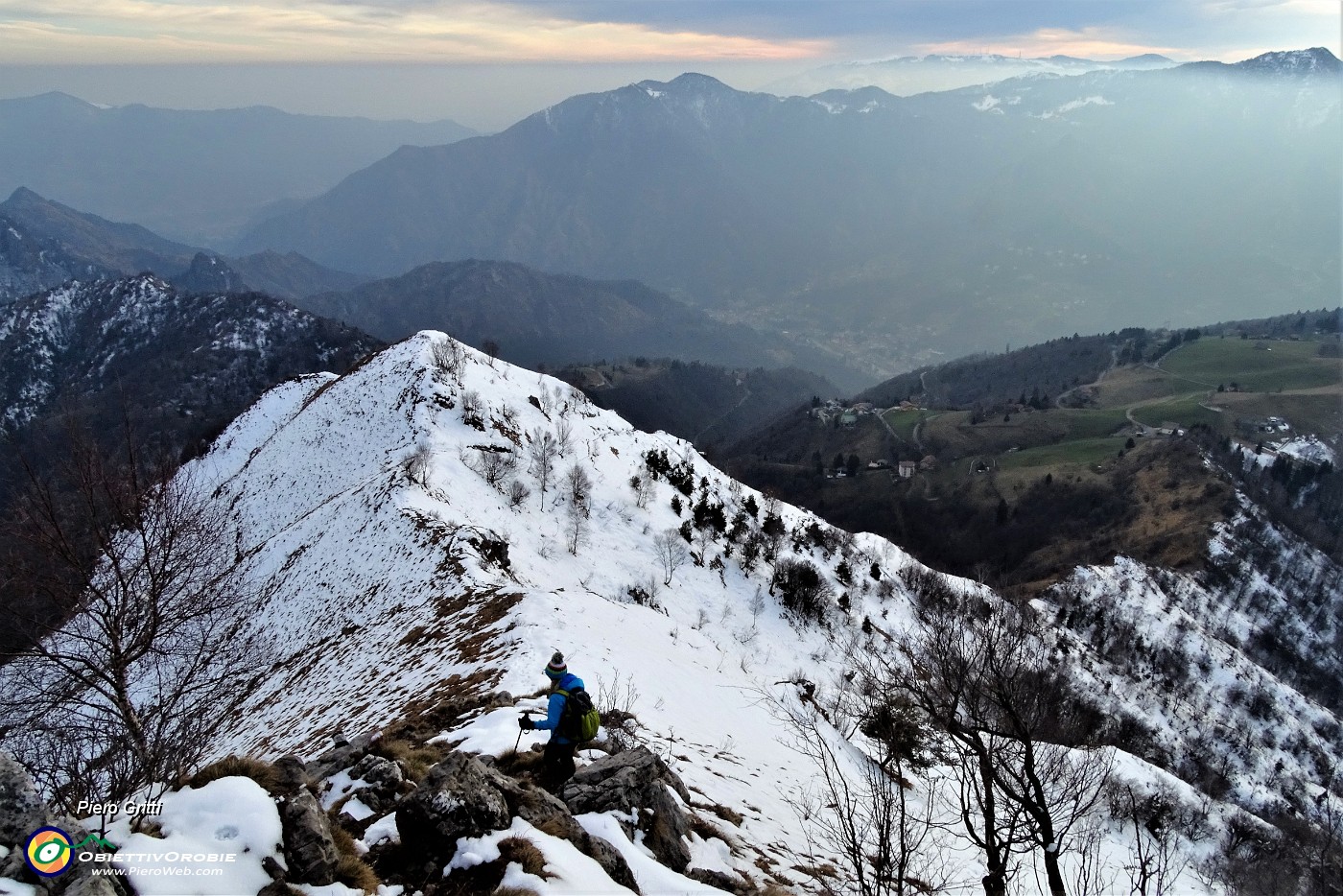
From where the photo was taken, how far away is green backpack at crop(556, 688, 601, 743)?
427 inches

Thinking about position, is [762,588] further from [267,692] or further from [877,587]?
[267,692]

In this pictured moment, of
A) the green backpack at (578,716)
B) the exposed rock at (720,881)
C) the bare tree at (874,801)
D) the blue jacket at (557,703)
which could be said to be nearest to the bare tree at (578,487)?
the bare tree at (874,801)

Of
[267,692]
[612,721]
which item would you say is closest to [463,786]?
[612,721]

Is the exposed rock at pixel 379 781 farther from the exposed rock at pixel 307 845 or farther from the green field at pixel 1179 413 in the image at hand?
the green field at pixel 1179 413

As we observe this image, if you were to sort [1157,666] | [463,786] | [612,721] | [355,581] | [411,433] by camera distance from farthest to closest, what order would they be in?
[1157,666] < [411,433] < [355,581] < [612,721] < [463,786]

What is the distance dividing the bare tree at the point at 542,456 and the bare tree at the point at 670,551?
851cm

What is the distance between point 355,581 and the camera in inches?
1210

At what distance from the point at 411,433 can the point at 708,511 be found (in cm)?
2343

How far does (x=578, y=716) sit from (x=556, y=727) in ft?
1.88

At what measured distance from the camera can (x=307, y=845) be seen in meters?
7.38

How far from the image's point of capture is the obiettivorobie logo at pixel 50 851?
579 cm

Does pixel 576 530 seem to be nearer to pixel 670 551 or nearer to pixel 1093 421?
pixel 670 551

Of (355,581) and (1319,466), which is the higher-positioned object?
(355,581)

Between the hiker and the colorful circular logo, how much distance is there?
19.0 ft
